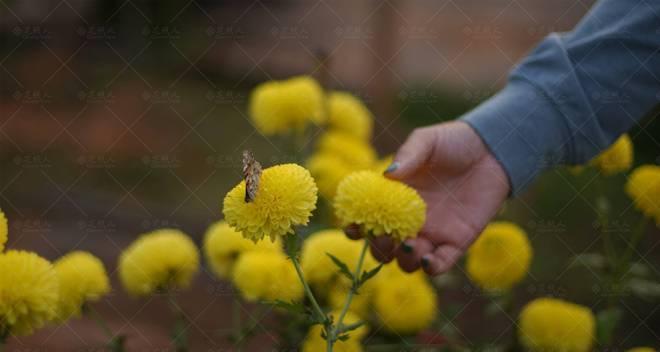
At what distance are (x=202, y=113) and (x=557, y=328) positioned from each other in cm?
382

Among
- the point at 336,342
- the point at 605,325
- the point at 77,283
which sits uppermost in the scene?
the point at 77,283

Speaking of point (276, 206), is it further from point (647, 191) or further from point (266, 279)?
point (647, 191)

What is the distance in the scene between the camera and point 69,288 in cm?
152

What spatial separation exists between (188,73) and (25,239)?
8.34ft

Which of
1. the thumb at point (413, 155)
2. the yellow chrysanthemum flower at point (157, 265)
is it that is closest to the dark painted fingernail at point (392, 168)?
the thumb at point (413, 155)

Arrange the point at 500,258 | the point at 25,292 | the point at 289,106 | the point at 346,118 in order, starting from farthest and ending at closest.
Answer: the point at 346,118
the point at 289,106
the point at 500,258
the point at 25,292

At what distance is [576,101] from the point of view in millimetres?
1737

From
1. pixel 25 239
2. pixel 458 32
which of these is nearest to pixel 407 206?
pixel 25 239

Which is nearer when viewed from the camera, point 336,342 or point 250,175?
point 250,175

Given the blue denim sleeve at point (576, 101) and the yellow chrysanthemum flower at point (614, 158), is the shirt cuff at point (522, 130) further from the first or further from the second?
the yellow chrysanthemum flower at point (614, 158)

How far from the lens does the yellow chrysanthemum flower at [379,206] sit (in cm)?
132

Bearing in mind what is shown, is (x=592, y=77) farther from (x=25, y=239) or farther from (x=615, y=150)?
(x=25, y=239)

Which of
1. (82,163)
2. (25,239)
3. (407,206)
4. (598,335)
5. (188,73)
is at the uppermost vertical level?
(188,73)

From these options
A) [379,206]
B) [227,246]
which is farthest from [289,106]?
[379,206]
